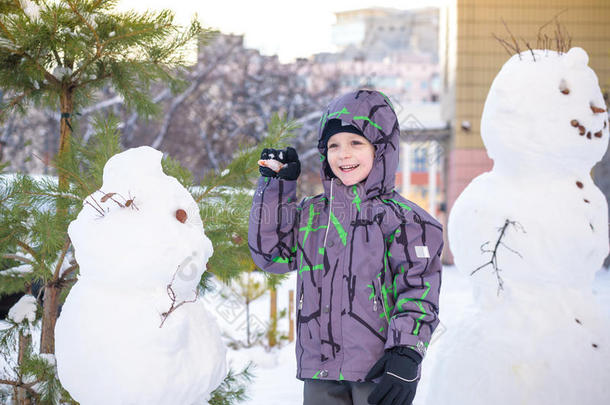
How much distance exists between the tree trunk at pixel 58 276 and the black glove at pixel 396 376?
133cm

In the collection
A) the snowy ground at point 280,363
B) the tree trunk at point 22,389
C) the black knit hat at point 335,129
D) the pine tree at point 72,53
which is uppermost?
the pine tree at point 72,53

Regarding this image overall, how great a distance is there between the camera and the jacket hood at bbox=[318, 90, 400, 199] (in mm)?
1826

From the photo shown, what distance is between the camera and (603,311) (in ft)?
9.16

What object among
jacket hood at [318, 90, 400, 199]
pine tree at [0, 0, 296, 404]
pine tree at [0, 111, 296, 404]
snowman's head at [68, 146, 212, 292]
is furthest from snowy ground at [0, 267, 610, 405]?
jacket hood at [318, 90, 400, 199]

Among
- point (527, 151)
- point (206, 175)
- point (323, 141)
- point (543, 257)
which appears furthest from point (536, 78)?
point (206, 175)

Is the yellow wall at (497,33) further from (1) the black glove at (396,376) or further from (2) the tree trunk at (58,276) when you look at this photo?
(1) the black glove at (396,376)

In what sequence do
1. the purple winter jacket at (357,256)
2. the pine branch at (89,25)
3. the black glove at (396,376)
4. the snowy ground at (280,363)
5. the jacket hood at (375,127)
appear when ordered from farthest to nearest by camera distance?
1. the snowy ground at (280,363)
2. the pine branch at (89,25)
3. the jacket hood at (375,127)
4. the purple winter jacket at (357,256)
5. the black glove at (396,376)

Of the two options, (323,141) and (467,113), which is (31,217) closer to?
(323,141)

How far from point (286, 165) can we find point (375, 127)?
31 cm

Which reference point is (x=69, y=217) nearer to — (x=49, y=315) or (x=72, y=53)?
(x=49, y=315)

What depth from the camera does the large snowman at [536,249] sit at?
2.58 m

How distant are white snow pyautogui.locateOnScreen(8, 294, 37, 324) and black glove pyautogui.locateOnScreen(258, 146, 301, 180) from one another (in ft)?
4.19

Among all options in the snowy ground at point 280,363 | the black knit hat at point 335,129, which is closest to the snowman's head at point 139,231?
the black knit hat at point 335,129

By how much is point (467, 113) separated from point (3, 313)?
25.8 feet
